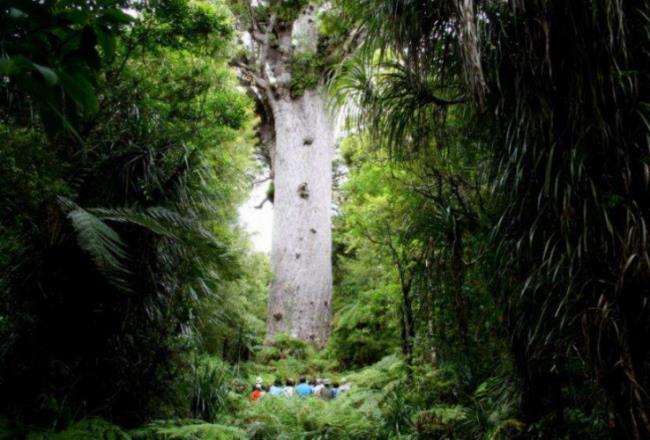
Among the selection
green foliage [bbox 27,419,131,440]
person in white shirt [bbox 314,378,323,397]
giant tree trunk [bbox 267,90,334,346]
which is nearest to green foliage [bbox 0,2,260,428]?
green foliage [bbox 27,419,131,440]

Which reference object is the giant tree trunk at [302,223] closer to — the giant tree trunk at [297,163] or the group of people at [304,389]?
the giant tree trunk at [297,163]

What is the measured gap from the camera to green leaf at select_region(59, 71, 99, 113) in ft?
2.42

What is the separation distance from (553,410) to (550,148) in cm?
143

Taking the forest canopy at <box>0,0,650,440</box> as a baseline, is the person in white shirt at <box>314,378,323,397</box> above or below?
below

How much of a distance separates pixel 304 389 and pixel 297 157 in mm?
4773

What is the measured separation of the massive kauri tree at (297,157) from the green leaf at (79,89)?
25.1 feet

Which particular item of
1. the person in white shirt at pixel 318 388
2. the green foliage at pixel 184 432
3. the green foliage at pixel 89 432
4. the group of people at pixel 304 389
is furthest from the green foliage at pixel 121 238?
the person in white shirt at pixel 318 388

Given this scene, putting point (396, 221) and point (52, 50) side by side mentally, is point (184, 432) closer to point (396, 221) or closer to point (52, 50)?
point (52, 50)

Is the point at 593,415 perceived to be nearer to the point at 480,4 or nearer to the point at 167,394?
the point at 480,4

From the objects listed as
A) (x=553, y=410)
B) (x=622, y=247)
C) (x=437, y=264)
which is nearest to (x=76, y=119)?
(x=622, y=247)

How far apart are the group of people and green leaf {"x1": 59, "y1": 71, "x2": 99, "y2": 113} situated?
4512 millimetres

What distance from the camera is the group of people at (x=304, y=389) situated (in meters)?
5.05

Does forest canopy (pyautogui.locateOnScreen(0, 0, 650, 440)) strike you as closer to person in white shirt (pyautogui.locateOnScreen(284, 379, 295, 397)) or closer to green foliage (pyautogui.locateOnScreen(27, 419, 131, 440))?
green foliage (pyautogui.locateOnScreen(27, 419, 131, 440))

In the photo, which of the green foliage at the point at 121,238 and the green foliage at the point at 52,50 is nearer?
the green foliage at the point at 52,50
